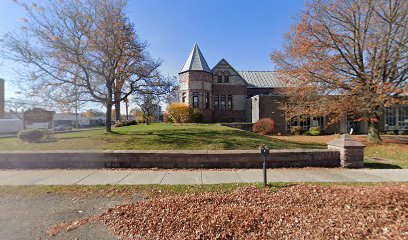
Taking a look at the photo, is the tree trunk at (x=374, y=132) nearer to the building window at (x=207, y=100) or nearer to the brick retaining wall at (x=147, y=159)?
the brick retaining wall at (x=147, y=159)

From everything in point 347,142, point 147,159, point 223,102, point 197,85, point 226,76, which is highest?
point 226,76

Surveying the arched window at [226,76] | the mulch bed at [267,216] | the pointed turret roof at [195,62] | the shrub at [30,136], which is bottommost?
the mulch bed at [267,216]

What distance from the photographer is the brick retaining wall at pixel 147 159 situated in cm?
757

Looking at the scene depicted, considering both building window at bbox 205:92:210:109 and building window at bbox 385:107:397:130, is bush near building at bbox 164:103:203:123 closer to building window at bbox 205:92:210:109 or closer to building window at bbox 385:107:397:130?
building window at bbox 205:92:210:109

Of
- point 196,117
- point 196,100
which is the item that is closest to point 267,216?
point 196,117

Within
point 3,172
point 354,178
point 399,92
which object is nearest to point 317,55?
point 399,92

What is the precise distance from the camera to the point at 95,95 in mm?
15227

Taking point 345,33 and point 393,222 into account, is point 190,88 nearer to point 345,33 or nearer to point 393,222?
point 345,33

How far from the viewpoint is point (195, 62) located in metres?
30.2

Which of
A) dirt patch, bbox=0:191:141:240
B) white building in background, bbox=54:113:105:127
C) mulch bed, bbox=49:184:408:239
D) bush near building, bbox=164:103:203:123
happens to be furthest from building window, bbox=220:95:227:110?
white building in background, bbox=54:113:105:127

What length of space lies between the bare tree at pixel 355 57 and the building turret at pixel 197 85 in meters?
15.5

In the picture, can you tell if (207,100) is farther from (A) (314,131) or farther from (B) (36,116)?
(B) (36,116)

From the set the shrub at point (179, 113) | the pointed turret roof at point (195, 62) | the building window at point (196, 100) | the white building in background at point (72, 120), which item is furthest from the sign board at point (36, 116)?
the white building in background at point (72, 120)

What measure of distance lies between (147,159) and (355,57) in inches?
602
